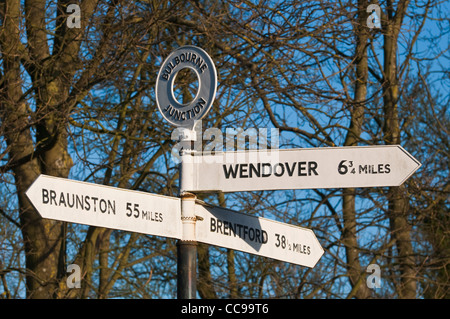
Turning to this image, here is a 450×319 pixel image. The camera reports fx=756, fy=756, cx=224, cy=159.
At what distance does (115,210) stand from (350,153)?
1100 millimetres

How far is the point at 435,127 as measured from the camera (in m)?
10.5

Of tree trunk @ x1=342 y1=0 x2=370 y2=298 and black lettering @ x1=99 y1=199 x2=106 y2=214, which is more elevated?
tree trunk @ x1=342 y1=0 x2=370 y2=298

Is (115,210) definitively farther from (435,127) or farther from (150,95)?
(435,127)

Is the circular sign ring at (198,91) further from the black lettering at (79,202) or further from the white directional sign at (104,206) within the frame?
the black lettering at (79,202)

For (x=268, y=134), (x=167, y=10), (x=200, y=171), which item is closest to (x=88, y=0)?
(x=167, y=10)

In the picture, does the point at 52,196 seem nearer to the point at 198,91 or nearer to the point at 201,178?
the point at 201,178

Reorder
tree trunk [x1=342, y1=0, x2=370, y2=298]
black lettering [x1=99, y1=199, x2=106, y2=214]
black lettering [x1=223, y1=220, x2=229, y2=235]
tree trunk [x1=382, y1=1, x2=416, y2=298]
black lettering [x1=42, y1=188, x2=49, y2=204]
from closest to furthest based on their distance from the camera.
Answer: black lettering [x1=42, y1=188, x2=49, y2=204] → black lettering [x1=99, y1=199, x2=106, y2=214] → black lettering [x1=223, y1=220, x2=229, y2=235] → tree trunk [x1=342, y1=0, x2=370, y2=298] → tree trunk [x1=382, y1=1, x2=416, y2=298]

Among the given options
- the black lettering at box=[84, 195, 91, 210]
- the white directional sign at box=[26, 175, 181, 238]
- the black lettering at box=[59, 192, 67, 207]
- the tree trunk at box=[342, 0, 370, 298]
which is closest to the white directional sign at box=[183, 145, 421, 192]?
the white directional sign at box=[26, 175, 181, 238]

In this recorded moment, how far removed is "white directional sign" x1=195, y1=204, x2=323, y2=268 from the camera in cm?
355

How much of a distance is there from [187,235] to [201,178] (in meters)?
0.27

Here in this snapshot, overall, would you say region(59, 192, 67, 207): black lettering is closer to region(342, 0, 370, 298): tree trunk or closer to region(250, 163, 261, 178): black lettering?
region(250, 163, 261, 178): black lettering

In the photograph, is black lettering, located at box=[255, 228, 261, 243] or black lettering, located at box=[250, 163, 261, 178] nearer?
black lettering, located at box=[250, 163, 261, 178]

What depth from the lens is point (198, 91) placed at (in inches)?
136

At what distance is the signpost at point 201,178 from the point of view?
3373 mm
